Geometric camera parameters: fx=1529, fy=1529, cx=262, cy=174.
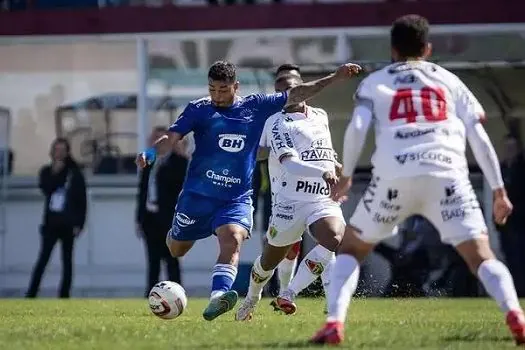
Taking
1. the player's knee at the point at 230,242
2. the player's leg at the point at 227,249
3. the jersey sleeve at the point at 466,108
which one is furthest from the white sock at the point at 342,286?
the player's knee at the point at 230,242

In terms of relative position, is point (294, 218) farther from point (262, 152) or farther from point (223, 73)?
point (223, 73)

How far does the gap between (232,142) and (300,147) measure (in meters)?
0.88

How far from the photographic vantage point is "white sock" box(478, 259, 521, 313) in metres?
8.88

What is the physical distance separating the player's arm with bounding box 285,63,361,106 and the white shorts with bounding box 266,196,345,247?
1.05 meters

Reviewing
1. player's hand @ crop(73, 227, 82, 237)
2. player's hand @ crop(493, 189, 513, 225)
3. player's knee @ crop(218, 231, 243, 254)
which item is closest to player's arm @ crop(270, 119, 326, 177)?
player's knee @ crop(218, 231, 243, 254)

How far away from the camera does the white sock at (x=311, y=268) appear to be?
1347cm

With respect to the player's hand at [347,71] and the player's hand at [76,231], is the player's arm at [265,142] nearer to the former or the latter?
the player's hand at [347,71]

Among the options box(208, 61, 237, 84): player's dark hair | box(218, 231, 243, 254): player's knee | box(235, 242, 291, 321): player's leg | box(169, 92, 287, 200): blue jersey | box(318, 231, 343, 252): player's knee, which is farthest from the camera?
box(318, 231, 343, 252): player's knee

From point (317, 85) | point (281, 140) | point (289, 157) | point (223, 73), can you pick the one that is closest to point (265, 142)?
point (281, 140)

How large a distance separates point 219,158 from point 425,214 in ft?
11.4

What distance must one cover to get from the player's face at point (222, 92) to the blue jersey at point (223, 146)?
4 centimetres

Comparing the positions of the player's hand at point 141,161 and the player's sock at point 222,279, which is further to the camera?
the player's sock at point 222,279

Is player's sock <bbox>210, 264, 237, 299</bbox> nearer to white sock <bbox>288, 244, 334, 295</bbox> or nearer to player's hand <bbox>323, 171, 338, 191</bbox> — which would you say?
player's hand <bbox>323, 171, 338, 191</bbox>

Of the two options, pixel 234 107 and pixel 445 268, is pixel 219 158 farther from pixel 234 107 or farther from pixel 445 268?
pixel 445 268
